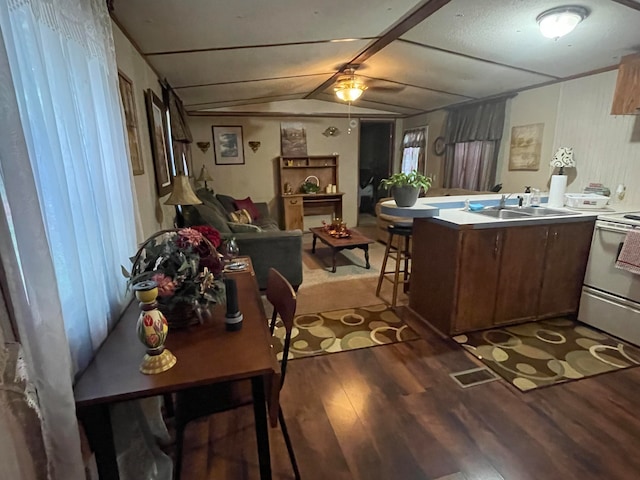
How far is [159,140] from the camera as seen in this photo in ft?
9.28

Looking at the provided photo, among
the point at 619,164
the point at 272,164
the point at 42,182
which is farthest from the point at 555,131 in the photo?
the point at 42,182

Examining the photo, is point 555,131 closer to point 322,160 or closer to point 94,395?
point 322,160

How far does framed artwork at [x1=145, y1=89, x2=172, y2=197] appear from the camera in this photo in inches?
103

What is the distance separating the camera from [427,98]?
17.0 feet

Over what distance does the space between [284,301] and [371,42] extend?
280 cm

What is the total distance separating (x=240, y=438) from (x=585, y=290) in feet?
9.33

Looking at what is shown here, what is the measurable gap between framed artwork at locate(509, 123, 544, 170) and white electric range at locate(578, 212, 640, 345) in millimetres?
1771

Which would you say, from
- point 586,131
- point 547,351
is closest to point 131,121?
point 547,351

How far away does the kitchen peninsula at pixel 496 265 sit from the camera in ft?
8.09

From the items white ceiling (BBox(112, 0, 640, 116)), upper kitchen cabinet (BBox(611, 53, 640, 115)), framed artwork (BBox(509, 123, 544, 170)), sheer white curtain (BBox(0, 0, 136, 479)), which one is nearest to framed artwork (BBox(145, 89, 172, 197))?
white ceiling (BBox(112, 0, 640, 116))

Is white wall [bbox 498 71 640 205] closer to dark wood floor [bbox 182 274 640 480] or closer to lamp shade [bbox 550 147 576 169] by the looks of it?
lamp shade [bbox 550 147 576 169]

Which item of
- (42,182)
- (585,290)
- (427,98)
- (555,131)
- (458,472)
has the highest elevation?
(427,98)

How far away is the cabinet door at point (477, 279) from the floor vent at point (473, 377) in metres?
0.41

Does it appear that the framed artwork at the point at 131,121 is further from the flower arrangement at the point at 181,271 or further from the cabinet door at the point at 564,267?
the cabinet door at the point at 564,267
